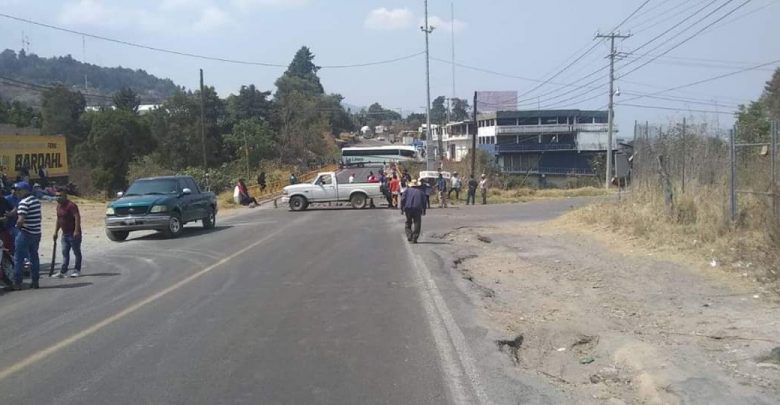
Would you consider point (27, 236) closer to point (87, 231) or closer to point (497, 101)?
point (87, 231)

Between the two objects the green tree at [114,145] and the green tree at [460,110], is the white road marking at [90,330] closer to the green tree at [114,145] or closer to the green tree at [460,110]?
the green tree at [114,145]

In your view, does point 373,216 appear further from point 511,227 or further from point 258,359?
point 258,359

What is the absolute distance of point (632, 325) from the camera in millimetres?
8383

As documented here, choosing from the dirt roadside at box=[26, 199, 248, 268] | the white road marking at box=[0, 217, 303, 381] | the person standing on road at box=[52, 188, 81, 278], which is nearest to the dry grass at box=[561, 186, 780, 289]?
the white road marking at box=[0, 217, 303, 381]

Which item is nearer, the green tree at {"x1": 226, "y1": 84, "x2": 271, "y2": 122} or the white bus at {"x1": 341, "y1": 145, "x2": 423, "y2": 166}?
the white bus at {"x1": 341, "y1": 145, "x2": 423, "y2": 166}

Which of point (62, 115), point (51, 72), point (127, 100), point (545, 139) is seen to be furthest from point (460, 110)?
point (51, 72)

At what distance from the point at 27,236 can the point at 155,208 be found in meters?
8.68

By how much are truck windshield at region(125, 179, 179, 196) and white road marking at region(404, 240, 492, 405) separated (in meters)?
12.7

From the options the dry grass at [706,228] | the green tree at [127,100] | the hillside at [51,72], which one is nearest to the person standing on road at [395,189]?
the dry grass at [706,228]

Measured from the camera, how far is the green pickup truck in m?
20.3

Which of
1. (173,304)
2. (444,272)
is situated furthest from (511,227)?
(173,304)

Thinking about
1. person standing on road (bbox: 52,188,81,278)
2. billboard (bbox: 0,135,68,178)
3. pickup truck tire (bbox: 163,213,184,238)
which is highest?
billboard (bbox: 0,135,68,178)

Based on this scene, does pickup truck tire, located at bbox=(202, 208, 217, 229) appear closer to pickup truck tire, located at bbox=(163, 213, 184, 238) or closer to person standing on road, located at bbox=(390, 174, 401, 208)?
pickup truck tire, located at bbox=(163, 213, 184, 238)

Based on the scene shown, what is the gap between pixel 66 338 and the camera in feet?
25.6
